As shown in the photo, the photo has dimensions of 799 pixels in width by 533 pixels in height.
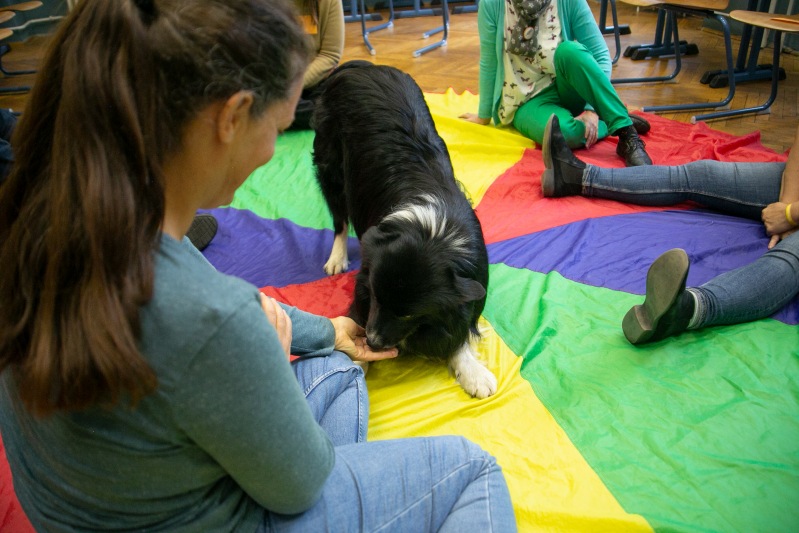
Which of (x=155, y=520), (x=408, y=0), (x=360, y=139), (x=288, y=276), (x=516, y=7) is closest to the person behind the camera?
(x=155, y=520)

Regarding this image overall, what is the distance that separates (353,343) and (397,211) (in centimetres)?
56

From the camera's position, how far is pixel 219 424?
0.87m

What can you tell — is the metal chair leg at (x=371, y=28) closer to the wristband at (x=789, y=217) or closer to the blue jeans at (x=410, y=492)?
the wristband at (x=789, y=217)

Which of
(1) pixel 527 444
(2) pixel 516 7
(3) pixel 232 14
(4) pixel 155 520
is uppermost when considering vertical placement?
(3) pixel 232 14

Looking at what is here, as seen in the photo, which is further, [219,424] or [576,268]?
[576,268]

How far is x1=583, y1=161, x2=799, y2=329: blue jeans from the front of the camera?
7.22 feet

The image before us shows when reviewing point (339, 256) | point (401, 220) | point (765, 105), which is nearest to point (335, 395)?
point (401, 220)

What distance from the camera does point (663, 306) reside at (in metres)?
2.04

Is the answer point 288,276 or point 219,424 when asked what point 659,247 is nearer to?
point 288,276

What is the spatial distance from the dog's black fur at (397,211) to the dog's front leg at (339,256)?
0.13ft

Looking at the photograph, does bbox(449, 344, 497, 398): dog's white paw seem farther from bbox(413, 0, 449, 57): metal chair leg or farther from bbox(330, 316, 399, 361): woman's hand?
bbox(413, 0, 449, 57): metal chair leg

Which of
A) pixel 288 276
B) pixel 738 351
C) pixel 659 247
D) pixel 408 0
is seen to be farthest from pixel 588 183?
pixel 408 0

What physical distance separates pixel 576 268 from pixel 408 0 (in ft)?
27.4

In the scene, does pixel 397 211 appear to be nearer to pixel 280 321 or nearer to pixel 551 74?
pixel 280 321
